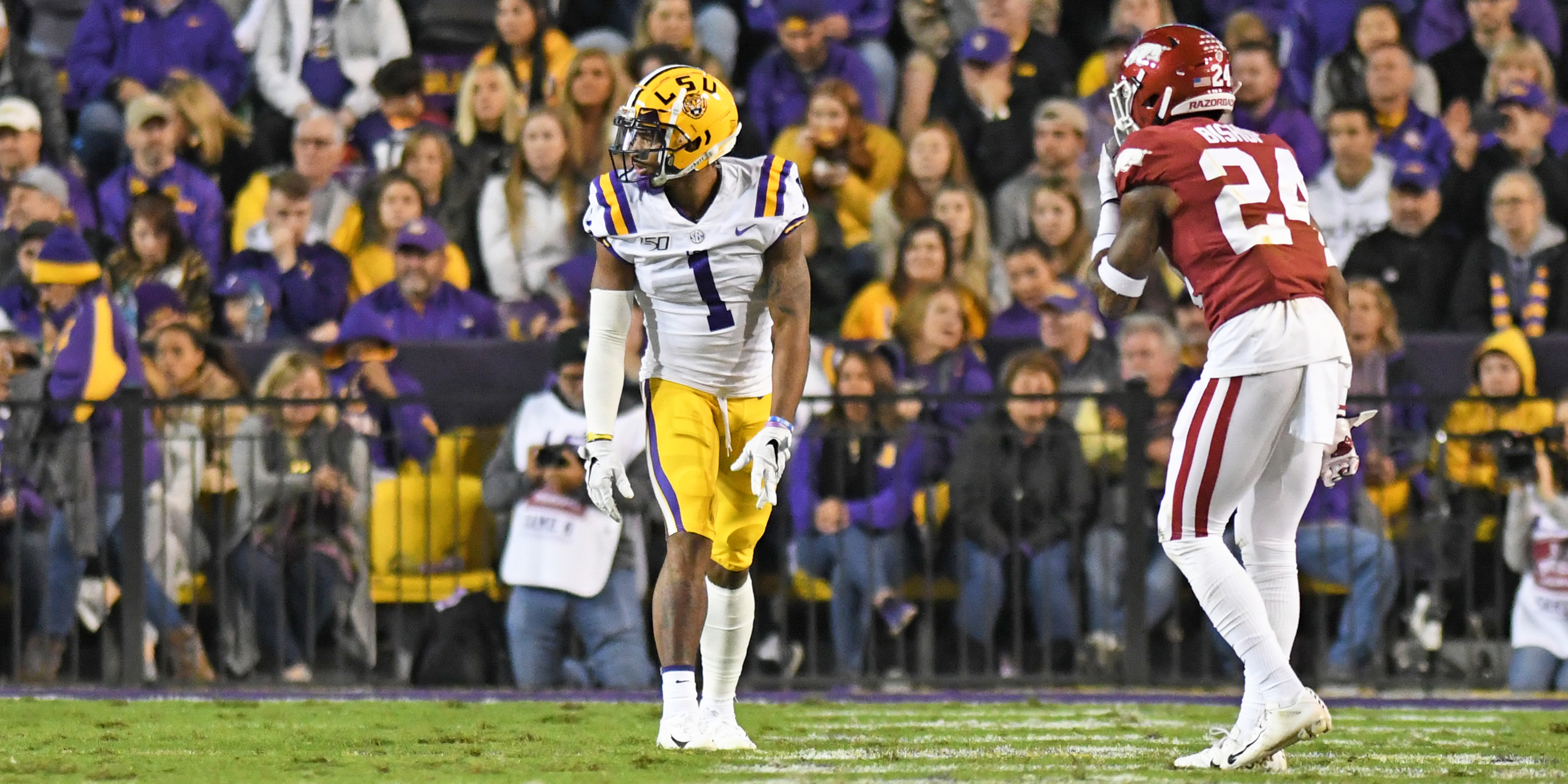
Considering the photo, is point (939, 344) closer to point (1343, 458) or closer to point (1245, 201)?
point (1343, 458)

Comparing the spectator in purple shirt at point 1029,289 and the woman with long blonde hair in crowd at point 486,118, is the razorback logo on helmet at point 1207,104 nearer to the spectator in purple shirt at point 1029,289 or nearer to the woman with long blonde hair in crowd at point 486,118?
the spectator in purple shirt at point 1029,289

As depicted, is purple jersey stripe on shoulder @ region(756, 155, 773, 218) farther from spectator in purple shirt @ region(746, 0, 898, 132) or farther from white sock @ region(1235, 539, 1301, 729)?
spectator in purple shirt @ region(746, 0, 898, 132)

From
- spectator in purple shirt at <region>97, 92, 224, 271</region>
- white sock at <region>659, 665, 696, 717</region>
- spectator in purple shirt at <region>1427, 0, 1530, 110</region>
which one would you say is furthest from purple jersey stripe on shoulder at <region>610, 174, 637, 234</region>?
spectator in purple shirt at <region>1427, 0, 1530, 110</region>

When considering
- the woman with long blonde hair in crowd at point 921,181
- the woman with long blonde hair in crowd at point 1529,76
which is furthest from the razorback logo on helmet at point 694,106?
the woman with long blonde hair in crowd at point 1529,76

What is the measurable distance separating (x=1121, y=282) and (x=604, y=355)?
71.5 inches

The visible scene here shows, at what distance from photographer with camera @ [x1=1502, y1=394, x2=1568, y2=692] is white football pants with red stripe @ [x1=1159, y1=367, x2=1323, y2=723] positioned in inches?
128

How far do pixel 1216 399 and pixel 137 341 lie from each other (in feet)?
22.2

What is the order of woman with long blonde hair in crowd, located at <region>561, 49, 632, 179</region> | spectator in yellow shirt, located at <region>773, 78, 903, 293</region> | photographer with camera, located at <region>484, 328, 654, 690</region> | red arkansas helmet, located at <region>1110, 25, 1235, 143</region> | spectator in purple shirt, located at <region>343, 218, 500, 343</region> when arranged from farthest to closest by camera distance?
woman with long blonde hair in crowd, located at <region>561, 49, 632, 179</region>, spectator in yellow shirt, located at <region>773, 78, 903, 293</region>, spectator in purple shirt, located at <region>343, 218, 500, 343</region>, photographer with camera, located at <region>484, 328, 654, 690</region>, red arkansas helmet, located at <region>1110, 25, 1235, 143</region>

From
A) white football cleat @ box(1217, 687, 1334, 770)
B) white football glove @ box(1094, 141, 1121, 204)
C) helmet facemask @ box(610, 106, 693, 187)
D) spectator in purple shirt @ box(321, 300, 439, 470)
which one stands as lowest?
white football cleat @ box(1217, 687, 1334, 770)

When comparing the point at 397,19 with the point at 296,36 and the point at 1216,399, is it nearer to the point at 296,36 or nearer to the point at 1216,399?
the point at 296,36

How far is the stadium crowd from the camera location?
32.0ft

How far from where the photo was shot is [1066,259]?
37.6 feet

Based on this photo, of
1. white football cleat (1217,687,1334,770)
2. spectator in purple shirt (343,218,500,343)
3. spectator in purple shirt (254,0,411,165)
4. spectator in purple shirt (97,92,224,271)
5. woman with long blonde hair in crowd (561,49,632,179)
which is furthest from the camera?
spectator in purple shirt (254,0,411,165)

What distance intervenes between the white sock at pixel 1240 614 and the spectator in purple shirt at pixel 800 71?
6.33 meters
